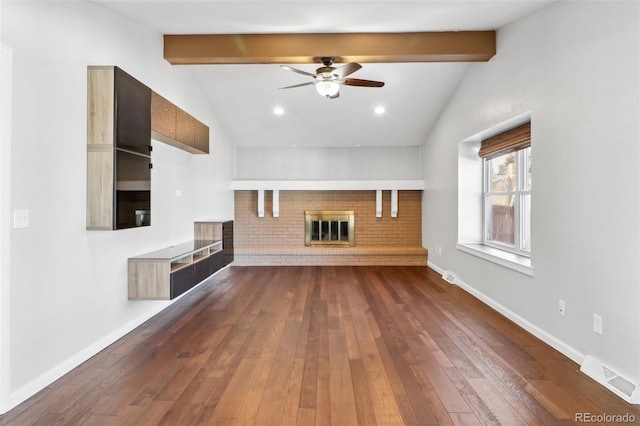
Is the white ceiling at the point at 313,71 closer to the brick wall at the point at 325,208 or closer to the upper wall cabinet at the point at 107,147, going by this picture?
the upper wall cabinet at the point at 107,147

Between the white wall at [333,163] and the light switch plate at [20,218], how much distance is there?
5.12 m

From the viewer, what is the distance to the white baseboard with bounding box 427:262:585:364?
2648mm

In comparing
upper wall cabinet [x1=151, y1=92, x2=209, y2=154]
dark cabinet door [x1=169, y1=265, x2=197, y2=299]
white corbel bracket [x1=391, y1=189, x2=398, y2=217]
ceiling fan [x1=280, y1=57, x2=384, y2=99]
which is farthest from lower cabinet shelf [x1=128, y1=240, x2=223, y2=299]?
white corbel bracket [x1=391, y1=189, x2=398, y2=217]

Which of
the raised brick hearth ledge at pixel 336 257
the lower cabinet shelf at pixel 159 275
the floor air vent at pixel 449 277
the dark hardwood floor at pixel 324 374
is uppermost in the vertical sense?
the lower cabinet shelf at pixel 159 275

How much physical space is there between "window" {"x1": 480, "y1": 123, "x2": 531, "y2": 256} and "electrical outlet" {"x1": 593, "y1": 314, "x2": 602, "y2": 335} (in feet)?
4.68

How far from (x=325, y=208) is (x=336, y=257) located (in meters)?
1.12

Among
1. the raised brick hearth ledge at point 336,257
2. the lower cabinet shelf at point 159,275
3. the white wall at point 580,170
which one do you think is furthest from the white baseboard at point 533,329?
the lower cabinet shelf at point 159,275

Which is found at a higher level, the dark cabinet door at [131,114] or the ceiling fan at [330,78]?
the ceiling fan at [330,78]

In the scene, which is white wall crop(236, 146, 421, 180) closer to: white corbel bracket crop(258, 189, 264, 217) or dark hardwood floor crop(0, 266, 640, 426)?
white corbel bracket crop(258, 189, 264, 217)

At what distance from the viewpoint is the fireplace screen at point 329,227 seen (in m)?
7.15

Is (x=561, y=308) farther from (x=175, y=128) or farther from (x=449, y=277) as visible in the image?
(x=175, y=128)

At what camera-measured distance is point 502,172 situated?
4.47 meters

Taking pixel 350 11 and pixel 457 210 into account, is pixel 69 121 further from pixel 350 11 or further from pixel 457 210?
pixel 457 210

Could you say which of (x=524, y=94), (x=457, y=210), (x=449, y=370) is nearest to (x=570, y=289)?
(x=449, y=370)
